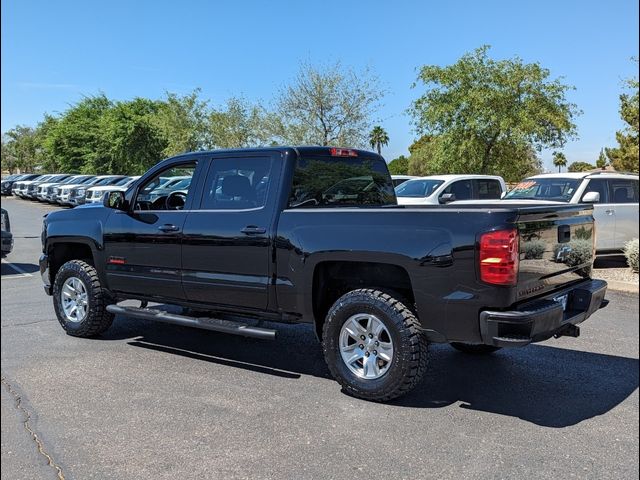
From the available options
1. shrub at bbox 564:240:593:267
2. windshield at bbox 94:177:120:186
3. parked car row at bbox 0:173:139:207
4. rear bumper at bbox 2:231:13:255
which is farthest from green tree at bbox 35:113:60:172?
shrub at bbox 564:240:593:267

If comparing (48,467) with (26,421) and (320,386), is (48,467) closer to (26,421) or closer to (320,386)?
(26,421)

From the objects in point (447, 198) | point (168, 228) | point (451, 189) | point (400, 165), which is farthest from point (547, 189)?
point (400, 165)

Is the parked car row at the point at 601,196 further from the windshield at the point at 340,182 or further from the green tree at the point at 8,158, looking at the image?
the green tree at the point at 8,158

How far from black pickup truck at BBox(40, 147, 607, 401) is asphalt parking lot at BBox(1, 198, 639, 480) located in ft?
1.32

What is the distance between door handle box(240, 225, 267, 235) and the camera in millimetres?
4812

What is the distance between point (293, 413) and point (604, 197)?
8913mm

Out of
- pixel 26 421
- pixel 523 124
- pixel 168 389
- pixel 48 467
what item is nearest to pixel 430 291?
pixel 168 389

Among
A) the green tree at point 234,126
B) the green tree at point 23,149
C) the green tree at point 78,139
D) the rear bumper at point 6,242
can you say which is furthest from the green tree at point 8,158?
the rear bumper at point 6,242

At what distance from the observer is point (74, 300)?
6.24 m

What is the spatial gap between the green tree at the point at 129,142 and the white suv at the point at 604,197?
35116 mm

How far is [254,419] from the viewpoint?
4.02 metres

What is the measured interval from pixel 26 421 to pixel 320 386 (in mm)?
2133

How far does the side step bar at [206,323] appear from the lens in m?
4.76

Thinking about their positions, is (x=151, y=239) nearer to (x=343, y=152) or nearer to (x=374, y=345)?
(x=343, y=152)
